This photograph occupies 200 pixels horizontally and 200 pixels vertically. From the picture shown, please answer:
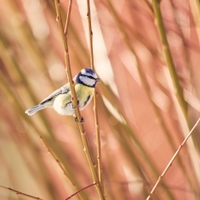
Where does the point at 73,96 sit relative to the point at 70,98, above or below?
below

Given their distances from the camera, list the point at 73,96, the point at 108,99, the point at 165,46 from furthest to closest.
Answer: the point at 108,99 → the point at 165,46 → the point at 73,96

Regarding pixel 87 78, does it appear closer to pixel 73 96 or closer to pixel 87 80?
pixel 87 80

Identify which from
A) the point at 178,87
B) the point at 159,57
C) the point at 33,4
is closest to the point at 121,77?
the point at 33,4

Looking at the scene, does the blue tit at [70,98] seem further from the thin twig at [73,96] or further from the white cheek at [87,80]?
the thin twig at [73,96]

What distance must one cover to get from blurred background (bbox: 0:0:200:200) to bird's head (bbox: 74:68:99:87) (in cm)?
10

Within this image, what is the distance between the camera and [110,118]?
2.84 ft

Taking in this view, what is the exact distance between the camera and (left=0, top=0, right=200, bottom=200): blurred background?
0.83 metres

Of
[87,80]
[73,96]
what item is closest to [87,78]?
[87,80]

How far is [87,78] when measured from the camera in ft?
2.17

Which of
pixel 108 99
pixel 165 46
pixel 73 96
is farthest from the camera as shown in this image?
pixel 108 99

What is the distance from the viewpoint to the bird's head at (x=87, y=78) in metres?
0.60

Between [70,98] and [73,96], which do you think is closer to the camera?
[73,96]

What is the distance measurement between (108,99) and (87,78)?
7.3 inches

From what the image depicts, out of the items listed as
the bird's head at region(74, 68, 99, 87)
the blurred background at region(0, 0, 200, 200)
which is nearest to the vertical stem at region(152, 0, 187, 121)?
the blurred background at region(0, 0, 200, 200)
